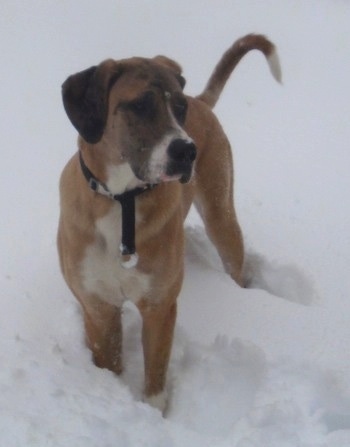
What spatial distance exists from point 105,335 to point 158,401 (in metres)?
→ 0.37

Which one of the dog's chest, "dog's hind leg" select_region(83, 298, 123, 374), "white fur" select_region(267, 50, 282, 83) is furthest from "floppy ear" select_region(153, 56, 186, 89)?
"dog's hind leg" select_region(83, 298, 123, 374)

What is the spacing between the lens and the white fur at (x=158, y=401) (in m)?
2.86

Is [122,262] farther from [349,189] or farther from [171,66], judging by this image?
[349,189]

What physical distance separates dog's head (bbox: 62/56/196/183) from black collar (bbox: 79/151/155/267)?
138 mm

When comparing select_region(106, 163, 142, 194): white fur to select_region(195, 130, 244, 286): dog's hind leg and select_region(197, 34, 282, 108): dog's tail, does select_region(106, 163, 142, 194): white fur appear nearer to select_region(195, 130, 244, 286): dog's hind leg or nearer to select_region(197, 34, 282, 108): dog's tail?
select_region(195, 130, 244, 286): dog's hind leg

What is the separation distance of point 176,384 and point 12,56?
5.03m

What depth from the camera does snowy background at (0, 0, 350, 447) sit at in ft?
8.13

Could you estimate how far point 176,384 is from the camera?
301 cm

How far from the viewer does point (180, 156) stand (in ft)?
7.25

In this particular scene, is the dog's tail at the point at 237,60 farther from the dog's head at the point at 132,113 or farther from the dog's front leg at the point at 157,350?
the dog's front leg at the point at 157,350

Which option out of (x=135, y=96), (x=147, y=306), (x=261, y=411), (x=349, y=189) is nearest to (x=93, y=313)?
(x=147, y=306)

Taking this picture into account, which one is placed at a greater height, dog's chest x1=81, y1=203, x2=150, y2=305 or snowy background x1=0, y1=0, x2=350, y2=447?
dog's chest x1=81, y1=203, x2=150, y2=305

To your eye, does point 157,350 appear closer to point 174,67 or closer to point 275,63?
point 174,67

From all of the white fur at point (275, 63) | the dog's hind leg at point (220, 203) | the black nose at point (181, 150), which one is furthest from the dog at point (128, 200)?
the white fur at point (275, 63)
